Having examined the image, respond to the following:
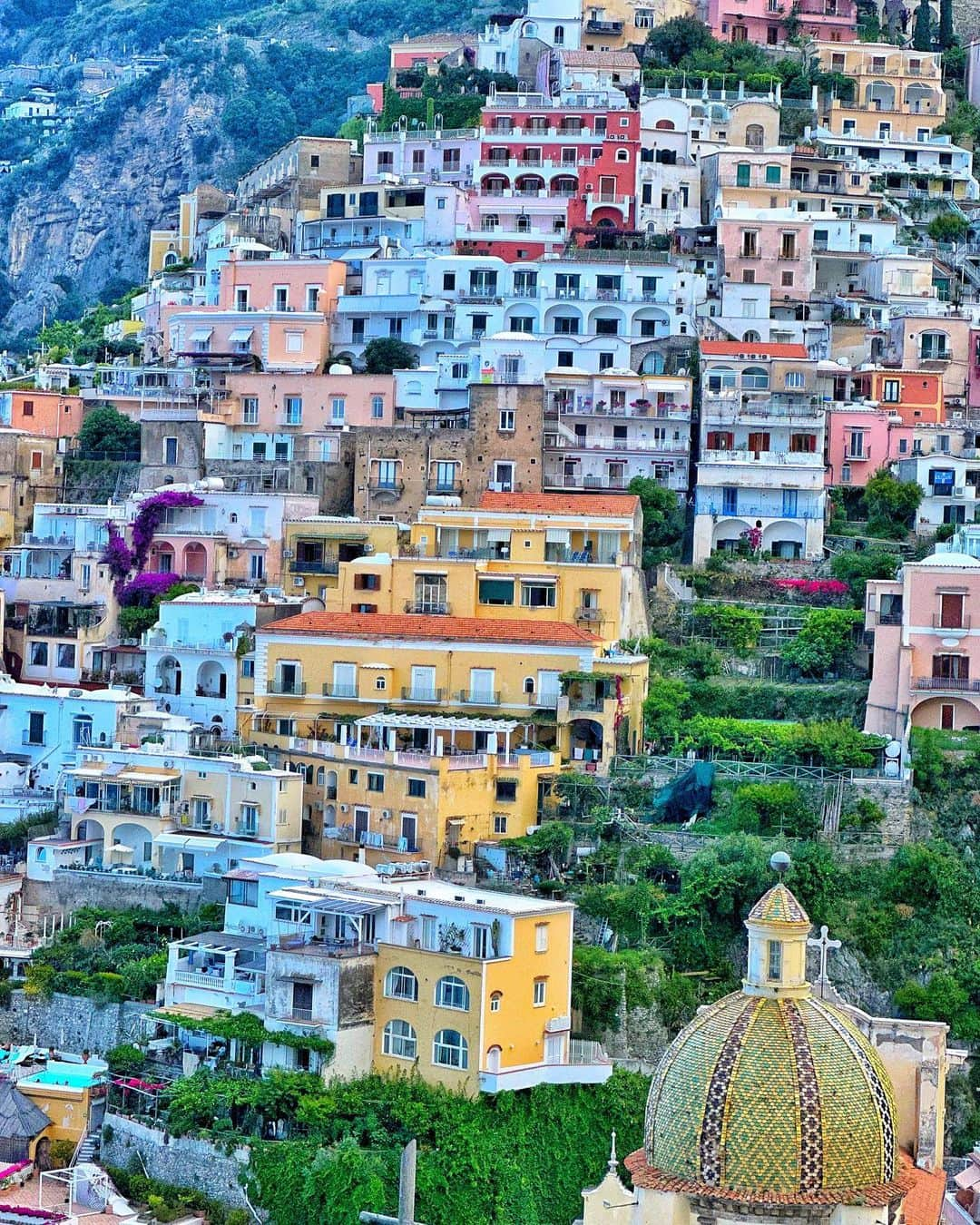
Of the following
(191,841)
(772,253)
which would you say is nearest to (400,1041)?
(191,841)

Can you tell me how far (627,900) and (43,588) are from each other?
61.2 feet

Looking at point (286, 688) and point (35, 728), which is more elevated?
point (286, 688)

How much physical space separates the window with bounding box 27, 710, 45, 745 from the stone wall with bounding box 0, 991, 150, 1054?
818cm

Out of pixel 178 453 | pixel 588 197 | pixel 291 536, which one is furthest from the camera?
pixel 588 197

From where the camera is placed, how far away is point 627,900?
157ft

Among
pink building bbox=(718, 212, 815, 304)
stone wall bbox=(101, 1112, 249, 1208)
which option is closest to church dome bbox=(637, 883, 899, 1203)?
stone wall bbox=(101, 1112, 249, 1208)

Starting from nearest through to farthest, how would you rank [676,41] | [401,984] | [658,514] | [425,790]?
[401,984] → [425,790] → [658,514] → [676,41]

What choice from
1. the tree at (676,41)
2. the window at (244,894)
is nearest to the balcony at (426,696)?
the window at (244,894)

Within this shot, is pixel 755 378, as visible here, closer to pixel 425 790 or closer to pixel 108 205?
pixel 425 790

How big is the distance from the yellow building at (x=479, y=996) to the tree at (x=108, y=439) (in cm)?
2397

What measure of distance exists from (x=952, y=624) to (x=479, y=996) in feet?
46.8

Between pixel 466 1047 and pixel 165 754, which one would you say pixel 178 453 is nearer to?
pixel 165 754

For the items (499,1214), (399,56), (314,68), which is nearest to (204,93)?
(314,68)

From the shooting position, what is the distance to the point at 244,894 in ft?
158
